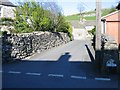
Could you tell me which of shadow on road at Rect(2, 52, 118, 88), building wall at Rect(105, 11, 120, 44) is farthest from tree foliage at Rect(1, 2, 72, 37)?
shadow on road at Rect(2, 52, 118, 88)

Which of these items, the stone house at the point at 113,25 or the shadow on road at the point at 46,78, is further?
the stone house at the point at 113,25

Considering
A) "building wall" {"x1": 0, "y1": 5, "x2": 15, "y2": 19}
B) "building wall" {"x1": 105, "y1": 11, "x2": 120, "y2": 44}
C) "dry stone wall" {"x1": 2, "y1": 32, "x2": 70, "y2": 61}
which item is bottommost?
"dry stone wall" {"x1": 2, "y1": 32, "x2": 70, "y2": 61}

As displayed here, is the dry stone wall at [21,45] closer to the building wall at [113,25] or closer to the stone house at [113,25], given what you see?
the stone house at [113,25]

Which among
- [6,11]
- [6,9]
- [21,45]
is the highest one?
[6,9]

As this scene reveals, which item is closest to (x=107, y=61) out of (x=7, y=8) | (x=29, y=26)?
(x=29, y=26)

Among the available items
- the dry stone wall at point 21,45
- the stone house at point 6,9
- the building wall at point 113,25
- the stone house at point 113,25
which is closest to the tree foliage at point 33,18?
the stone house at point 6,9

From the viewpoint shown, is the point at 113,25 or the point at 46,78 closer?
the point at 46,78

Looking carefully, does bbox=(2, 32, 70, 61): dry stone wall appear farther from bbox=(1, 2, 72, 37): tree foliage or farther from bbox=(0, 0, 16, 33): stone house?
bbox=(0, 0, 16, 33): stone house

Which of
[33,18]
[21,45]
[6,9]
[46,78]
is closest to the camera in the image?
[46,78]

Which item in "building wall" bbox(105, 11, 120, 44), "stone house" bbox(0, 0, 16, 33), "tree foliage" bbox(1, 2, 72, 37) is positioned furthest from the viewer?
"stone house" bbox(0, 0, 16, 33)

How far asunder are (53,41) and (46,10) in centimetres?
555

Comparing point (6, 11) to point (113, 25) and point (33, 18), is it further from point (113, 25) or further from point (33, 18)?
point (113, 25)

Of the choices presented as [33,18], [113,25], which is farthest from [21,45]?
[33,18]

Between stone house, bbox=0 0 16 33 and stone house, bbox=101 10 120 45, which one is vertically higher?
stone house, bbox=0 0 16 33
